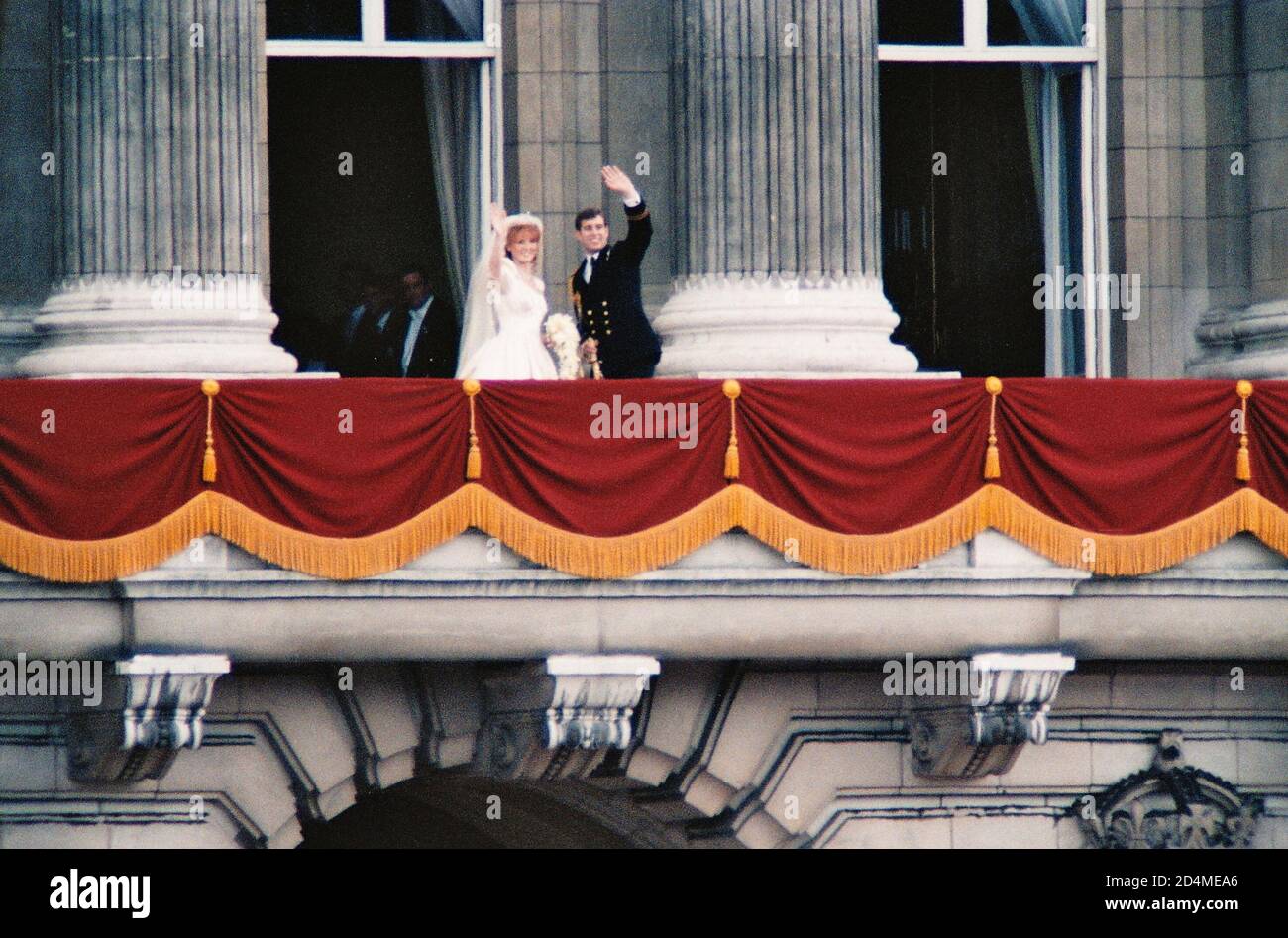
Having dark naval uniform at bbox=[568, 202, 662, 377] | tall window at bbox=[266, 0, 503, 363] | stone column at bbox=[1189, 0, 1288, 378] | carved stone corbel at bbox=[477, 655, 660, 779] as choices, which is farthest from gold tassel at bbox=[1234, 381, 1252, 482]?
tall window at bbox=[266, 0, 503, 363]

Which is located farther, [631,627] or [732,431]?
[732,431]

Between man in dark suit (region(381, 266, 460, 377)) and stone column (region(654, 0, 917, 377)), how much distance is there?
2.58m

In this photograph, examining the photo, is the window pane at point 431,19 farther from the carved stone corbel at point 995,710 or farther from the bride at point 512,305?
the carved stone corbel at point 995,710

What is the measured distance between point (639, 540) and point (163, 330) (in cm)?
420

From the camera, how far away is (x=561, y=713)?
2634 cm

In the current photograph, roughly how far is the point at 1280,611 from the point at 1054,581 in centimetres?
194

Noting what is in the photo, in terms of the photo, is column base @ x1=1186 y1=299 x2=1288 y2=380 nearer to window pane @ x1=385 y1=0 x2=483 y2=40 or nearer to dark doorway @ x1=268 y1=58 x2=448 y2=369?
dark doorway @ x1=268 y1=58 x2=448 y2=369

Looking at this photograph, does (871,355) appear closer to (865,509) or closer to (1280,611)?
(865,509)

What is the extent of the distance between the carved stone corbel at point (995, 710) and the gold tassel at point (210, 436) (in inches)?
227

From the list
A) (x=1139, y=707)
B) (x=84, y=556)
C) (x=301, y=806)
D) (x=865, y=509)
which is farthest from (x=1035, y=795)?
(x=84, y=556)

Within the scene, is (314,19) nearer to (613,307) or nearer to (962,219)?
(613,307)

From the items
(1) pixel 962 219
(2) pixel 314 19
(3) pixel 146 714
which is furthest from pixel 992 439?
(2) pixel 314 19

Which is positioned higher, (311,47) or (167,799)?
(311,47)

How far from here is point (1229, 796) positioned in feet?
92.5
